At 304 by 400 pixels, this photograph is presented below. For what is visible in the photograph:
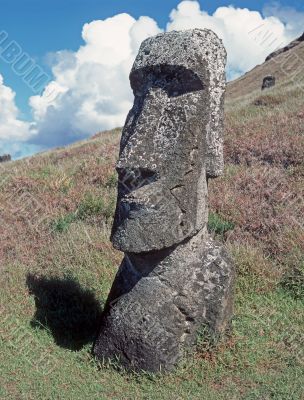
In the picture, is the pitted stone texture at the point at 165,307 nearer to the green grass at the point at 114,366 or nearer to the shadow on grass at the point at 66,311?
the green grass at the point at 114,366

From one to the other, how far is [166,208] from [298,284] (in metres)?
2.46

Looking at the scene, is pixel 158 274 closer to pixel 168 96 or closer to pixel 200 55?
pixel 168 96

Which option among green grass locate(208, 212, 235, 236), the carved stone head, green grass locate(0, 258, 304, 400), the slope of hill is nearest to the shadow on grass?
green grass locate(0, 258, 304, 400)

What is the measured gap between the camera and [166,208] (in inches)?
199

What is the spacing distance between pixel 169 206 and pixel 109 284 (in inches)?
92.1

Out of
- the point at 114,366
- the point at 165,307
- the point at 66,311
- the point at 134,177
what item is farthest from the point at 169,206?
the point at 66,311

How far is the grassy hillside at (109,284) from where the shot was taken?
504cm

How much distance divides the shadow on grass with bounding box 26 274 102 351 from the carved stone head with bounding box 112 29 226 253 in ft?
5.18

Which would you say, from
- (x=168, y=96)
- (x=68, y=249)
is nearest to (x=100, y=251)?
(x=68, y=249)

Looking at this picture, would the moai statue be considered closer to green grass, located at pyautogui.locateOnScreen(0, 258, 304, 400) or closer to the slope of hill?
green grass, located at pyautogui.locateOnScreen(0, 258, 304, 400)

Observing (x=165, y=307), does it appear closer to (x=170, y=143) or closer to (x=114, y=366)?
(x=114, y=366)

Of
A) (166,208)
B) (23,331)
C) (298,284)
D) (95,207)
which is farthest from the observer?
(95,207)

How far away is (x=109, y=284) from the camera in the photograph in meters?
7.06

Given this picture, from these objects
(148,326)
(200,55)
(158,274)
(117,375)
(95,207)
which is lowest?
(117,375)
